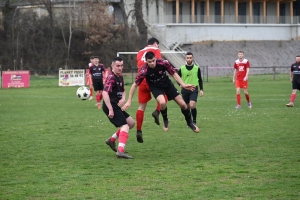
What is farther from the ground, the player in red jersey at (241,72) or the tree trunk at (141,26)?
the tree trunk at (141,26)

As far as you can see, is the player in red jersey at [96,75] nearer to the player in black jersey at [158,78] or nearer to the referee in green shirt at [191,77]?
the referee in green shirt at [191,77]

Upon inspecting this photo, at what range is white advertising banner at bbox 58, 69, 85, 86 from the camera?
128 feet

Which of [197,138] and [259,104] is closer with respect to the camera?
[197,138]

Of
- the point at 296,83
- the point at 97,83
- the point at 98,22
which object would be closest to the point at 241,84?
the point at 296,83

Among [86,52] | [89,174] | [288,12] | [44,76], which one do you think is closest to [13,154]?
[89,174]

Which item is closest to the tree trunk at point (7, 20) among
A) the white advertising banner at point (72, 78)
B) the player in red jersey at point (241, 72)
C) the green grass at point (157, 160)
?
the white advertising banner at point (72, 78)

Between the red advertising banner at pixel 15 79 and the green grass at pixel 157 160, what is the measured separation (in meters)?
20.7

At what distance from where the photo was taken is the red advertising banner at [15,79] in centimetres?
3812

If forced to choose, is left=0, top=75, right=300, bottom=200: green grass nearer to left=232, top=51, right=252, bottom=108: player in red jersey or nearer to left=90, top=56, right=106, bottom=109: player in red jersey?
left=232, top=51, right=252, bottom=108: player in red jersey

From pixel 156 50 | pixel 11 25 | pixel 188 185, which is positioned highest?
pixel 11 25

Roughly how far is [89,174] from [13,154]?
99.1 inches

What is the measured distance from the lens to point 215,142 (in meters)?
12.0

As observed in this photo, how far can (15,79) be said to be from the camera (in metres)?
38.4

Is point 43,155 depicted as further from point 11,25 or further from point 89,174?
point 11,25
